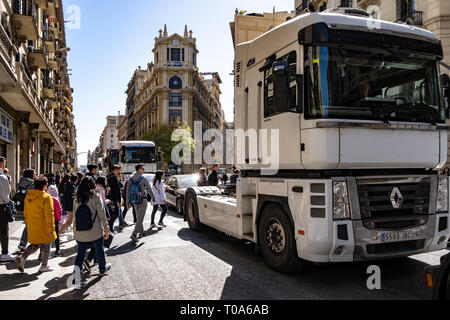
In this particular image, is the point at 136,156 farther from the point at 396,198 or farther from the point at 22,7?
the point at 396,198

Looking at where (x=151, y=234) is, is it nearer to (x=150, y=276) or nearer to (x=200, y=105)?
(x=150, y=276)

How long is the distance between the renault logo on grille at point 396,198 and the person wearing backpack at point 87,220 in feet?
13.3

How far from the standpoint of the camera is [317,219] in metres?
4.38

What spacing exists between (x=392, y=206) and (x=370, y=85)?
162 cm

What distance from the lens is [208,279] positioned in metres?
5.06

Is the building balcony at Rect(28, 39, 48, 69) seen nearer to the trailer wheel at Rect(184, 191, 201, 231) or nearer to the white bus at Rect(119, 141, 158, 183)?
the white bus at Rect(119, 141, 158, 183)

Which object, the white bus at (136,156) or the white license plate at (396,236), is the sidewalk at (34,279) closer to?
the white license plate at (396,236)

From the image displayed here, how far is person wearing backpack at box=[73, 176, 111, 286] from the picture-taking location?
5028 mm

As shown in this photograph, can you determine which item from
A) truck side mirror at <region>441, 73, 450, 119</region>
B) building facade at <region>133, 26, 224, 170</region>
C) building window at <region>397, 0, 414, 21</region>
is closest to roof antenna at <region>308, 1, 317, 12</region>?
truck side mirror at <region>441, 73, 450, 119</region>

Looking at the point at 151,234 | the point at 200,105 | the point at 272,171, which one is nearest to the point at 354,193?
the point at 272,171

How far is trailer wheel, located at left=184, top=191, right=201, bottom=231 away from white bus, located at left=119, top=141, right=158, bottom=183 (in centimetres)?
1328

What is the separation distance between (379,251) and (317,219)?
95 centimetres

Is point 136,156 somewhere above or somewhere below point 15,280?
above

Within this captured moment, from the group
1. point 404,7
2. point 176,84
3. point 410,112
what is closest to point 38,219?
point 410,112
